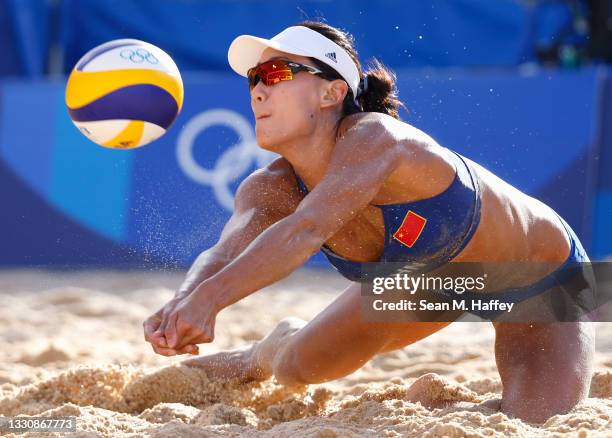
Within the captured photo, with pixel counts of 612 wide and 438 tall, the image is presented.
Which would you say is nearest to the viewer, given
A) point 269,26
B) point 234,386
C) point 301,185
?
point 301,185

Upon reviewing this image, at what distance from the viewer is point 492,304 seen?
11.9ft

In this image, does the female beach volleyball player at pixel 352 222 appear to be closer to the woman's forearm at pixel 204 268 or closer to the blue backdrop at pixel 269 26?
the woman's forearm at pixel 204 268

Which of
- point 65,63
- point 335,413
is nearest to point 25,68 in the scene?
point 65,63

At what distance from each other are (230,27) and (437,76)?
255cm

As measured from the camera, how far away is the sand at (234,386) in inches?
122

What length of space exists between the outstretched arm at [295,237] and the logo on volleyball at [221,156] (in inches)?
161

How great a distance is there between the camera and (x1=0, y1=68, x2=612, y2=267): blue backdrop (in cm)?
694

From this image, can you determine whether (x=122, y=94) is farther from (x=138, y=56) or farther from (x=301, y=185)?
(x=301, y=185)

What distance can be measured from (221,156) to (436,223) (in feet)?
13.5

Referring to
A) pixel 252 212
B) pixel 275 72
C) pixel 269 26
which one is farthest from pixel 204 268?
pixel 269 26

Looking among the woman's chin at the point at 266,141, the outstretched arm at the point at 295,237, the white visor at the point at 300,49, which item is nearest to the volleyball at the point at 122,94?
the white visor at the point at 300,49

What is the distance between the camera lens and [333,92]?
133 inches

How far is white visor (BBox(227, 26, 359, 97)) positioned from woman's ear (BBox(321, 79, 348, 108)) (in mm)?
→ 34

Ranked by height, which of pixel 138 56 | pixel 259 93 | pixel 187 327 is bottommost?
pixel 187 327
